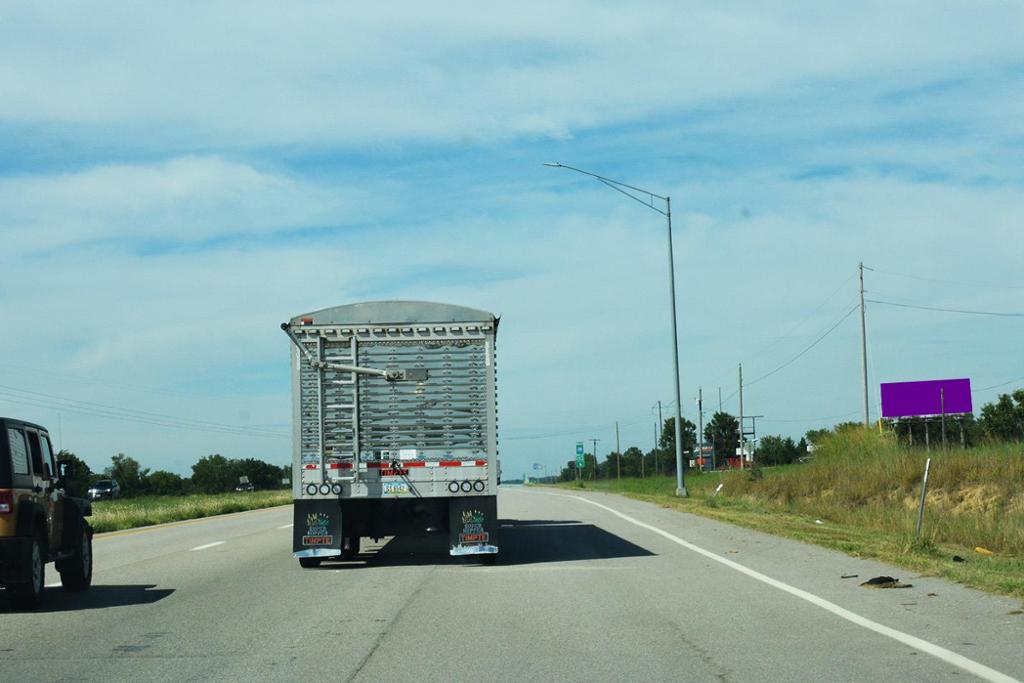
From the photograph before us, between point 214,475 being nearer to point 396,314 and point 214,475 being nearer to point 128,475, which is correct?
point 128,475

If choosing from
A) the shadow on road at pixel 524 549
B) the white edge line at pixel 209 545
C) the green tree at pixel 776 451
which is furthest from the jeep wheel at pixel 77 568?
the green tree at pixel 776 451

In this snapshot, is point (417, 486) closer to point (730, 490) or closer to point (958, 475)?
point (958, 475)

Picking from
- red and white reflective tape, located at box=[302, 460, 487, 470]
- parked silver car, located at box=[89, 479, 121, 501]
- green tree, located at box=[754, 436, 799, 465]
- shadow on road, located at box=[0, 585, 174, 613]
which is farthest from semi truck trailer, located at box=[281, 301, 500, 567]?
green tree, located at box=[754, 436, 799, 465]

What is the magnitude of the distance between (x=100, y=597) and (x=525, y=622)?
5844 mm

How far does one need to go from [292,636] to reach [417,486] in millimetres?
6186

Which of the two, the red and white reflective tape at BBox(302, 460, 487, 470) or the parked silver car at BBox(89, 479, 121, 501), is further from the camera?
the parked silver car at BBox(89, 479, 121, 501)

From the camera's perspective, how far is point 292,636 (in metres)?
10.7

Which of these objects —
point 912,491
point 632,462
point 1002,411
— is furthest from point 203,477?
point 912,491

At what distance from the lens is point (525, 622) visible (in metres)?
11.3

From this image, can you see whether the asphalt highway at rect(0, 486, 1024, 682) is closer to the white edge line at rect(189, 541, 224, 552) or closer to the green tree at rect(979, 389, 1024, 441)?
the white edge line at rect(189, 541, 224, 552)

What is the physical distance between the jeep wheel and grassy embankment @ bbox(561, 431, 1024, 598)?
1021 centimetres

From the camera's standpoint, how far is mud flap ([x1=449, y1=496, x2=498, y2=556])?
1708 centimetres

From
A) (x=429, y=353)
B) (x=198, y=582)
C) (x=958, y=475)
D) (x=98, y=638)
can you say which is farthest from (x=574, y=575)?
(x=958, y=475)

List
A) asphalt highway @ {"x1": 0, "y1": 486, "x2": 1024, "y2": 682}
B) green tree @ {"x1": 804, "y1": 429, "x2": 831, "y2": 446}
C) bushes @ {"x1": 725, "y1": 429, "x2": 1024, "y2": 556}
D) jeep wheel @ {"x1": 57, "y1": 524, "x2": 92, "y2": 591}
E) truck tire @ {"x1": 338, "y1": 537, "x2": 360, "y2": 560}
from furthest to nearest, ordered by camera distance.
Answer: green tree @ {"x1": 804, "y1": 429, "x2": 831, "y2": 446} → bushes @ {"x1": 725, "y1": 429, "x2": 1024, "y2": 556} → truck tire @ {"x1": 338, "y1": 537, "x2": 360, "y2": 560} → jeep wheel @ {"x1": 57, "y1": 524, "x2": 92, "y2": 591} → asphalt highway @ {"x1": 0, "y1": 486, "x2": 1024, "y2": 682}
